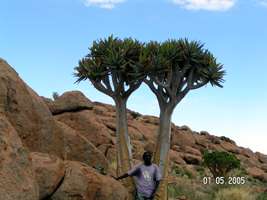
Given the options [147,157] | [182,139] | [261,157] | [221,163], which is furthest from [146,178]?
[261,157]

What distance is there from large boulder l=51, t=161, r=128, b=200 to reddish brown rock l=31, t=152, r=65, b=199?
0.64 feet

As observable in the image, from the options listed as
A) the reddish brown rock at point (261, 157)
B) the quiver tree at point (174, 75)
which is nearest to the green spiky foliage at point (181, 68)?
the quiver tree at point (174, 75)

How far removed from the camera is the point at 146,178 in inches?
395

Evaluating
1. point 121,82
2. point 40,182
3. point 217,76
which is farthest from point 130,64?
point 40,182

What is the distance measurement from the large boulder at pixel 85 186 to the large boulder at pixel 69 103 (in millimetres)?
12577

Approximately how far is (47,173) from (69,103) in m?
15.3

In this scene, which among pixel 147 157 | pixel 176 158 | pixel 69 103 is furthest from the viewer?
pixel 176 158

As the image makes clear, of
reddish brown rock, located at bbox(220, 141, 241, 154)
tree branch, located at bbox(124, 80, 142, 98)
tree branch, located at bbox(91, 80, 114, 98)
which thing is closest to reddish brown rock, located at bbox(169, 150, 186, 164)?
reddish brown rock, located at bbox(220, 141, 241, 154)

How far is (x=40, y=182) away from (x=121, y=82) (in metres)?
9.26

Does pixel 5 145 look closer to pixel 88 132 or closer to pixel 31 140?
pixel 31 140

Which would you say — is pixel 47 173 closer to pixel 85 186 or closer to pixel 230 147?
pixel 85 186

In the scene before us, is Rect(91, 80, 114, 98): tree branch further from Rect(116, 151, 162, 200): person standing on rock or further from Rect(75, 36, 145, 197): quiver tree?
Rect(116, 151, 162, 200): person standing on rock

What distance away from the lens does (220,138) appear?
49219 millimetres

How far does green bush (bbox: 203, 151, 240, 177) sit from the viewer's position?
26.2m
